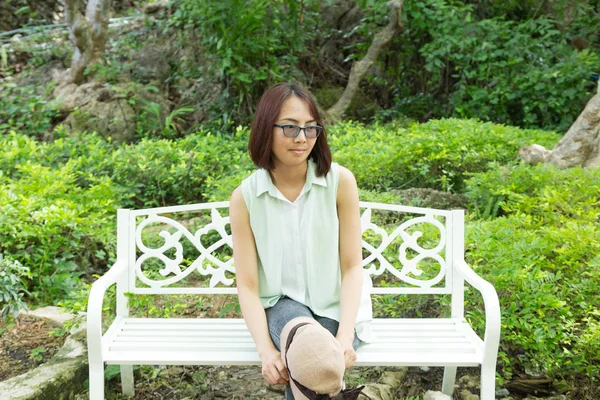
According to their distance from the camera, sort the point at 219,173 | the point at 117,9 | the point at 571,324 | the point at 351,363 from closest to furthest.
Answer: the point at 351,363 < the point at 571,324 < the point at 219,173 < the point at 117,9

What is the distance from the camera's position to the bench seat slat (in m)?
2.36

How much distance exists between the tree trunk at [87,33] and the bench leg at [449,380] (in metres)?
7.38

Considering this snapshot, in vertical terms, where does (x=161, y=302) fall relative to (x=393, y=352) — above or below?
below

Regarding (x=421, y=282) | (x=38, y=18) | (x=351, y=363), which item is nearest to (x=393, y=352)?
(x=351, y=363)

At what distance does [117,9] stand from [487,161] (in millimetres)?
9409

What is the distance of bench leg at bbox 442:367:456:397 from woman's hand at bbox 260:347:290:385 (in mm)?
951

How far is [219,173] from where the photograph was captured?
5.57 meters

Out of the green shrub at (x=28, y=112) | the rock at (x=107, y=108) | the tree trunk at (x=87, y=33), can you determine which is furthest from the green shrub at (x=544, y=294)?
the tree trunk at (x=87, y=33)

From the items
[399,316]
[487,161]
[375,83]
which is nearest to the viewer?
[399,316]

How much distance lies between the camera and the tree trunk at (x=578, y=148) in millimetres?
5348

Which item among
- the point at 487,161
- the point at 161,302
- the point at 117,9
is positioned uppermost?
the point at 117,9

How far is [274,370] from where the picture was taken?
2102mm

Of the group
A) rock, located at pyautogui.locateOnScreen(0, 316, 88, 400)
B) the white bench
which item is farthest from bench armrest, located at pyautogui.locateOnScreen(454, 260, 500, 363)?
rock, located at pyautogui.locateOnScreen(0, 316, 88, 400)

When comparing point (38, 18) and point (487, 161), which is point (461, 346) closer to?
point (487, 161)
